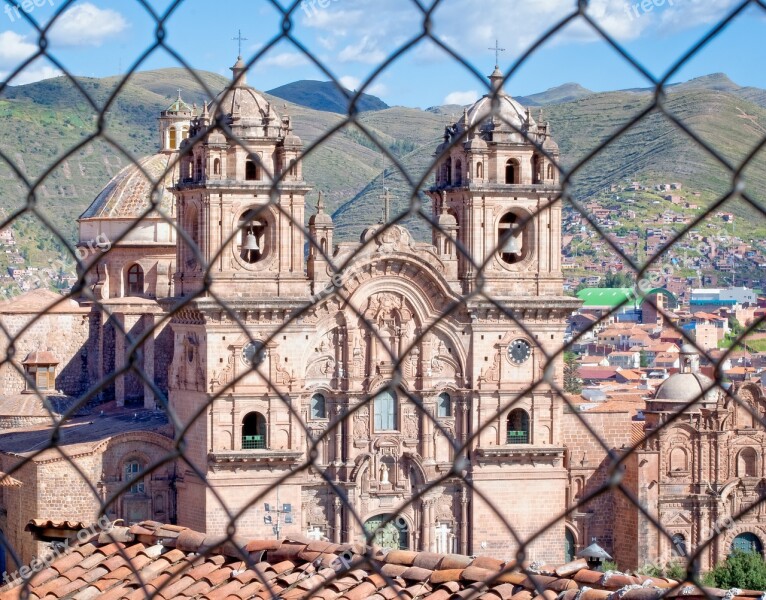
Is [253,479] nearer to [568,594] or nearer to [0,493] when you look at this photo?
[0,493]

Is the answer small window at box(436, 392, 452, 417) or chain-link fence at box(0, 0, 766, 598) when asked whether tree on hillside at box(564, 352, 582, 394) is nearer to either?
chain-link fence at box(0, 0, 766, 598)

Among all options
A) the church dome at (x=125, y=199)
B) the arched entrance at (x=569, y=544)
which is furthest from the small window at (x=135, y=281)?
the arched entrance at (x=569, y=544)

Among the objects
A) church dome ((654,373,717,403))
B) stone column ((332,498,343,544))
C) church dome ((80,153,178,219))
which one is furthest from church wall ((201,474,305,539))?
church dome ((80,153,178,219))

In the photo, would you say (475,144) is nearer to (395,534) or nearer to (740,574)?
(395,534)

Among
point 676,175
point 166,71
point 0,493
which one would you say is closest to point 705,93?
point 676,175

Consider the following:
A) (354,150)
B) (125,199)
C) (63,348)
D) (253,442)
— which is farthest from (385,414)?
(354,150)

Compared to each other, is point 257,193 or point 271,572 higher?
point 257,193
